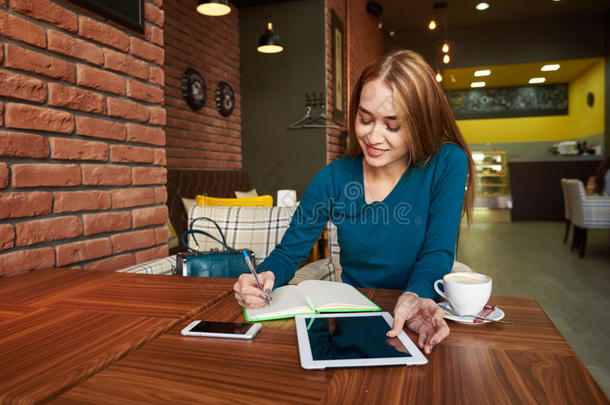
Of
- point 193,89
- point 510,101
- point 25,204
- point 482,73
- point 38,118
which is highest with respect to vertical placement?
point 482,73

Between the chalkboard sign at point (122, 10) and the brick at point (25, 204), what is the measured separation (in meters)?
0.60

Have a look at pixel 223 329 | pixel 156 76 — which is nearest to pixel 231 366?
pixel 223 329

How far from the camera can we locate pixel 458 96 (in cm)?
1014

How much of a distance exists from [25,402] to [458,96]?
1077cm

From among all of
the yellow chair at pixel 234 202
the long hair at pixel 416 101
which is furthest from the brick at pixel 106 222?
the yellow chair at pixel 234 202

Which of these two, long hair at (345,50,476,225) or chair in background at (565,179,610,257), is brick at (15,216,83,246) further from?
chair in background at (565,179,610,257)

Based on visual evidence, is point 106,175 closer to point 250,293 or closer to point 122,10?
point 122,10

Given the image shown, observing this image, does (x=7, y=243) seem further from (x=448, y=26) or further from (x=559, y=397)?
(x=448, y=26)

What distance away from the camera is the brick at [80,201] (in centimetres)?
128

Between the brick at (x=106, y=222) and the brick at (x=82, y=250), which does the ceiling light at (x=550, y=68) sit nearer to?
the brick at (x=106, y=222)

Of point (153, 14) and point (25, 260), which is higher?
point (153, 14)

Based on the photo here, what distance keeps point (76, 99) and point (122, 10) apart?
0.39m

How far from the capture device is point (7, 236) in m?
1.13

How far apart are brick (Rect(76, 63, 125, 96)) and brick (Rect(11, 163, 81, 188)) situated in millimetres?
275
